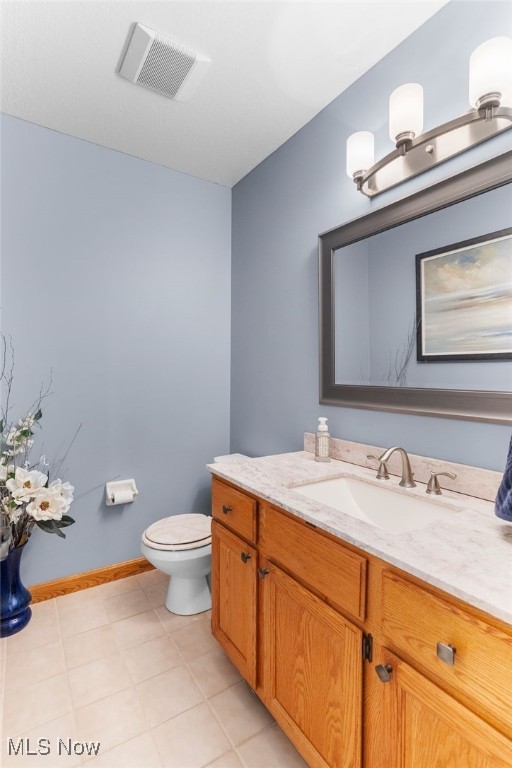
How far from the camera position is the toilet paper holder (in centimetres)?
212

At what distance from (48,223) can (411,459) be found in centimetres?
209

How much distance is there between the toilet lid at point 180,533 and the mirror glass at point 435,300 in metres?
1.02

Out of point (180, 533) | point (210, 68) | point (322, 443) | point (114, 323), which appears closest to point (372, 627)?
point (322, 443)

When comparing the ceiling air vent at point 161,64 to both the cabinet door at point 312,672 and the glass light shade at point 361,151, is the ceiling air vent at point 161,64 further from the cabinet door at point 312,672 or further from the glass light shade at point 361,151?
the cabinet door at point 312,672

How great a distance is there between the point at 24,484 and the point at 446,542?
1.75 meters

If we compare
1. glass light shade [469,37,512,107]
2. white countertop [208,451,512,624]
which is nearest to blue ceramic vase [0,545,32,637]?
white countertop [208,451,512,624]

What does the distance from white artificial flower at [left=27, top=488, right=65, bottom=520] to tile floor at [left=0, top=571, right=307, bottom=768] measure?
0.55 m

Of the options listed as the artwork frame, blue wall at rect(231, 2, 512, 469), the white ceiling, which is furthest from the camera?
the white ceiling

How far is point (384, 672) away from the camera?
2.71 ft

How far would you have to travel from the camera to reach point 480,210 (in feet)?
3.93

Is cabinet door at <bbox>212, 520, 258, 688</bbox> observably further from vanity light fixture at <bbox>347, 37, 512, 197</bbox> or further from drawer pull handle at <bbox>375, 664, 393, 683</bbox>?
vanity light fixture at <bbox>347, 37, 512, 197</bbox>

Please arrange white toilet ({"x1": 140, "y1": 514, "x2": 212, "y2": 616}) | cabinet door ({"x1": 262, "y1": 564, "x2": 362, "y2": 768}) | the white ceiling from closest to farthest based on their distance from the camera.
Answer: cabinet door ({"x1": 262, "y1": 564, "x2": 362, "y2": 768}), the white ceiling, white toilet ({"x1": 140, "y1": 514, "x2": 212, "y2": 616})

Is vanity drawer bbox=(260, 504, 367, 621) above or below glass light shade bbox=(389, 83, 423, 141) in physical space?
below

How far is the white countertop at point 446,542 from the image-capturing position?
2.22 ft
